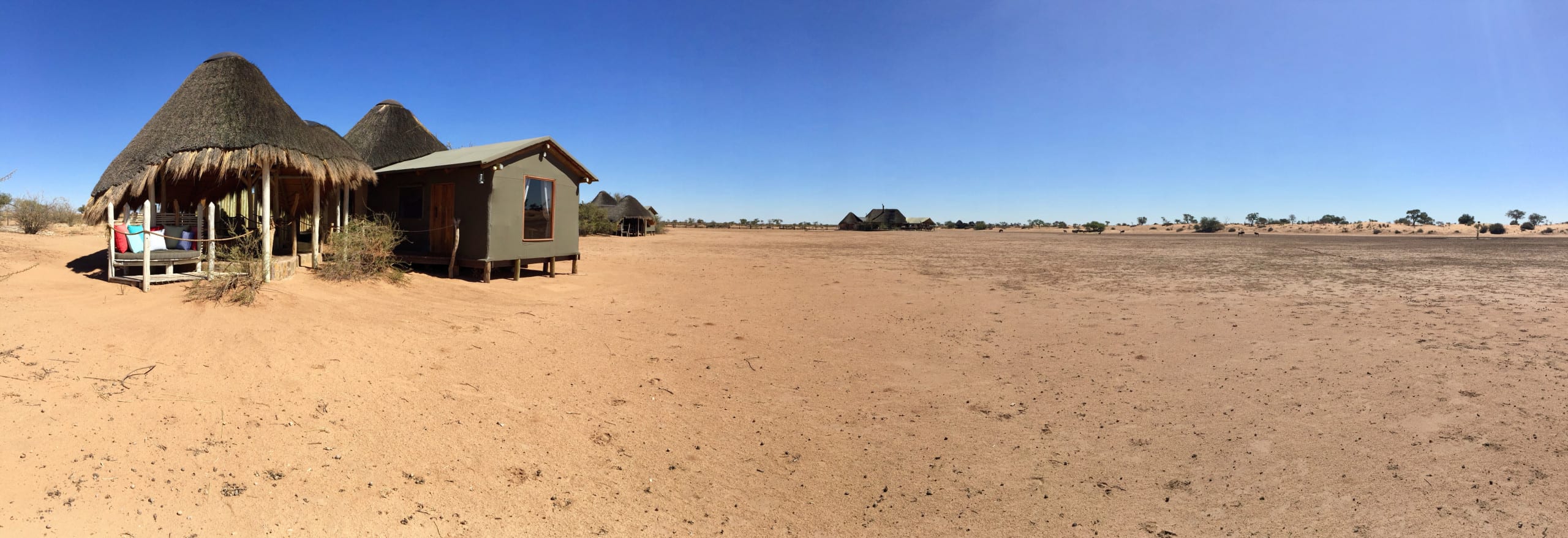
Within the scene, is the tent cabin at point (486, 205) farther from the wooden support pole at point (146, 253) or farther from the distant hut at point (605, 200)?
the distant hut at point (605, 200)

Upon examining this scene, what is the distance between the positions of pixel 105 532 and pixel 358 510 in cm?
105

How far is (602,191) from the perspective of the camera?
51031 millimetres

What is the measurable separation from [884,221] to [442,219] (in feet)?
260

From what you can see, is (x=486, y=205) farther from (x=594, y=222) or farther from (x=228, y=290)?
(x=594, y=222)

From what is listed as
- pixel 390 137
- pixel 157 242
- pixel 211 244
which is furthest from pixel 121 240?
pixel 390 137

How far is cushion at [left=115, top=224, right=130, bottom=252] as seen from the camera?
788 centimetres

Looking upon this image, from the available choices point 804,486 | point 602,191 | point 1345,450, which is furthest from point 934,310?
point 602,191

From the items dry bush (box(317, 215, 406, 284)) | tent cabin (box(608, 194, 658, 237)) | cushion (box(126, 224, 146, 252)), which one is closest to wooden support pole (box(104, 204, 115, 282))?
cushion (box(126, 224, 146, 252))

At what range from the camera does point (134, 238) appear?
7.95m

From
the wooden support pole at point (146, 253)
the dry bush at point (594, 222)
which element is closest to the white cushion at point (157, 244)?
the wooden support pole at point (146, 253)

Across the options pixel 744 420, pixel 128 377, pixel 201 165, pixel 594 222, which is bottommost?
pixel 744 420

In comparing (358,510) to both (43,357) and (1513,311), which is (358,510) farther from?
(1513,311)

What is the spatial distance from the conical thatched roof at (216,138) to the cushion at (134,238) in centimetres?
38

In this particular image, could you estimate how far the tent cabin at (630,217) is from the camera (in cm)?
4406
